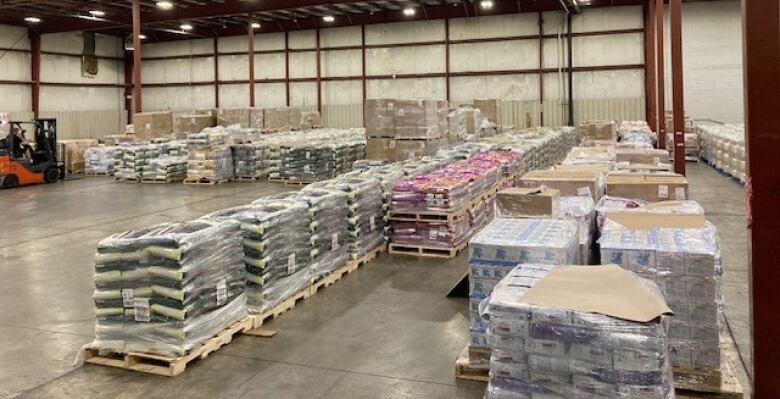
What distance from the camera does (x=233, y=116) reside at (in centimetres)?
2280

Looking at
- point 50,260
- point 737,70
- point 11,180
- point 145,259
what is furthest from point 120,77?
point 145,259

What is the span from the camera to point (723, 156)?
662 inches

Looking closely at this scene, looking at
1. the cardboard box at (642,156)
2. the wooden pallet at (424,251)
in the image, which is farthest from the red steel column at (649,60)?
the wooden pallet at (424,251)

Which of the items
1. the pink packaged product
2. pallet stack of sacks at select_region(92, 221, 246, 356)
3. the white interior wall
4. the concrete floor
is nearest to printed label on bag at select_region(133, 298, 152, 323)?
pallet stack of sacks at select_region(92, 221, 246, 356)

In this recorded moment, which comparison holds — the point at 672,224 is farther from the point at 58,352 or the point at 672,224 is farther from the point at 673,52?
the point at 673,52

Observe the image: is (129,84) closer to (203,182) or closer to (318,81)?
(318,81)

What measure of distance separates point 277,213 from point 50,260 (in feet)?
14.8

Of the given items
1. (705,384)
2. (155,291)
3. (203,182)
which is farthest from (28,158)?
(705,384)

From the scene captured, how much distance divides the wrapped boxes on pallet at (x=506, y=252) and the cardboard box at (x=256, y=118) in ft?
61.9

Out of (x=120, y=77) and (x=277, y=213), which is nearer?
(x=277, y=213)

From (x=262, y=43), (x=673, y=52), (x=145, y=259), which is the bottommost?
(x=145, y=259)

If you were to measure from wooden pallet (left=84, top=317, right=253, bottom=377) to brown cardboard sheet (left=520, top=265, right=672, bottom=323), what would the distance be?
2968mm

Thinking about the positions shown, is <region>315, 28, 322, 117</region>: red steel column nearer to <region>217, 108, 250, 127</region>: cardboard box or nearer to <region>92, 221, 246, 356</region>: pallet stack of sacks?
<region>217, 108, 250, 127</region>: cardboard box

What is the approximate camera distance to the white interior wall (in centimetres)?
2272
